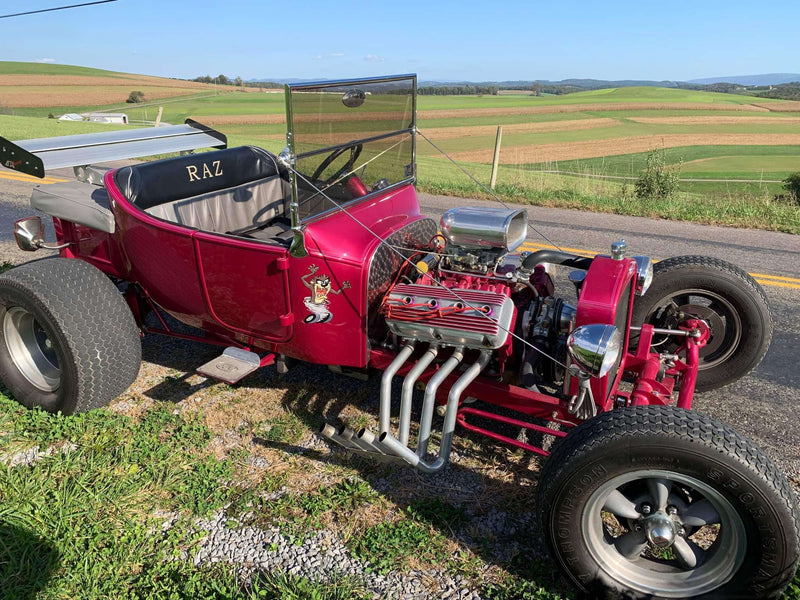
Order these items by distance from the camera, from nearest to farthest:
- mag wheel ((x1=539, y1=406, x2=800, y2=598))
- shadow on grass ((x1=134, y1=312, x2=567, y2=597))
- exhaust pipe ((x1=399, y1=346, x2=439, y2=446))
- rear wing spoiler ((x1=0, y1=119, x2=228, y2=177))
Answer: mag wheel ((x1=539, y1=406, x2=800, y2=598))
shadow on grass ((x1=134, y1=312, x2=567, y2=597))
exhaust pipe ((x1=399, y1=346, x2=439, y2=446))
rear wing spoiler ((x1=0, y1=119, x2=228, y2=177))

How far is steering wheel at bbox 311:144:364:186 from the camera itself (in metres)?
3.14

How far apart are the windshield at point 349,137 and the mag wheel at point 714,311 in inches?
69.6

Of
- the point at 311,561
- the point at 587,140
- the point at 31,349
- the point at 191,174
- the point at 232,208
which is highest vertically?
the point at 191,174

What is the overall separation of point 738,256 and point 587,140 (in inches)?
1508

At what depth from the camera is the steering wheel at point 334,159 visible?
10.3 ft

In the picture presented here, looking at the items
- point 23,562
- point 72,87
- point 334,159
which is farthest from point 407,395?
point 72,87

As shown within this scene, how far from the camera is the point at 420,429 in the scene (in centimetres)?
280

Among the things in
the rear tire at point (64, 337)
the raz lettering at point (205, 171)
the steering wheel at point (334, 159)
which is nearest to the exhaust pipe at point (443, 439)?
the steering wheel at point (334, 159)

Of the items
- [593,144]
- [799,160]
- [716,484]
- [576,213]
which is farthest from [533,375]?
[593,144]

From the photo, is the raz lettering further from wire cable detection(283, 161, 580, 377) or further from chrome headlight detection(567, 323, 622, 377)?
chrome headlight detection(567, 323, 622, 377)

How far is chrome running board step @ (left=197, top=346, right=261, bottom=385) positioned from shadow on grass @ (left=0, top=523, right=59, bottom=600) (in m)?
1.10

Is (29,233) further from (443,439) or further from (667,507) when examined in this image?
(667,507)

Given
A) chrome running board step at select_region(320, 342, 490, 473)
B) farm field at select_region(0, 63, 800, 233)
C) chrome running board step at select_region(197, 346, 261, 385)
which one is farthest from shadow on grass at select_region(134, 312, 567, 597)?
farm field at select_region(0, 63, 800, 233)

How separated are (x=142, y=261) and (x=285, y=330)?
109cm
